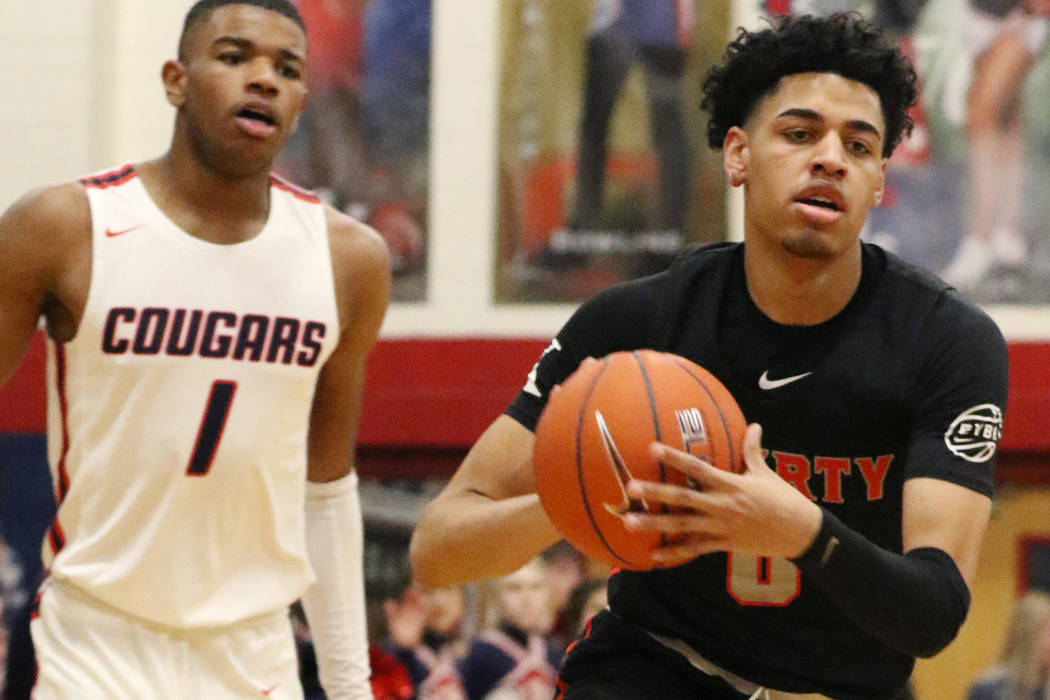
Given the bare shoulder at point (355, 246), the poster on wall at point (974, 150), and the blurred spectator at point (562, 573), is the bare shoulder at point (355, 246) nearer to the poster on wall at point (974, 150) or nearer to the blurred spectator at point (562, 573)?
the blurred spectator at point (562, 573)

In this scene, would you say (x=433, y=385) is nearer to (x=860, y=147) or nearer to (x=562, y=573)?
(x=562, y=573)

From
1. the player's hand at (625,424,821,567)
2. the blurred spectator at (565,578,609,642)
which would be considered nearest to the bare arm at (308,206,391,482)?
the player's hand at (625,424,821,567)

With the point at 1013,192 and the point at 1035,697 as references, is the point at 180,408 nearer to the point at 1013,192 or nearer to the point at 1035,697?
the point at 1035,697

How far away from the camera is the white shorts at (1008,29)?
730 cm

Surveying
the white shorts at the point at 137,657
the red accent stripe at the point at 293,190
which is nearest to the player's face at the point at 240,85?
the red accent stripe at the point at 293,190

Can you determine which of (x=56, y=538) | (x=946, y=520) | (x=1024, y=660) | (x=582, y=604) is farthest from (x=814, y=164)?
(x=1024, y=660)

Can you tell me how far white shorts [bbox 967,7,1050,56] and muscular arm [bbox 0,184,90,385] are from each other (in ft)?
16.7

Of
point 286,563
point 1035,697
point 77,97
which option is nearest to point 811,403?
point 286,563

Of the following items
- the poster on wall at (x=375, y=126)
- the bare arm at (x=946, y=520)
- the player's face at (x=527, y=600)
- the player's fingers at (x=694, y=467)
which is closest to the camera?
the player's fingers at (x=694, y=467)

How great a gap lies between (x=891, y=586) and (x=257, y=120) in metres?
1.90

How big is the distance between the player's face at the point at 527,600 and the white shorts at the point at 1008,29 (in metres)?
3.22

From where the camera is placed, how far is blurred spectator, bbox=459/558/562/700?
247 inches

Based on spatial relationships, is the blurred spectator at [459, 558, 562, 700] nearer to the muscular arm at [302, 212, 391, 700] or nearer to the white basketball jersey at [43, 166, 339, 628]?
the muscular arm at [302, 212, 391, 700]

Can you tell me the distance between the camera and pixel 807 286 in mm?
2959
